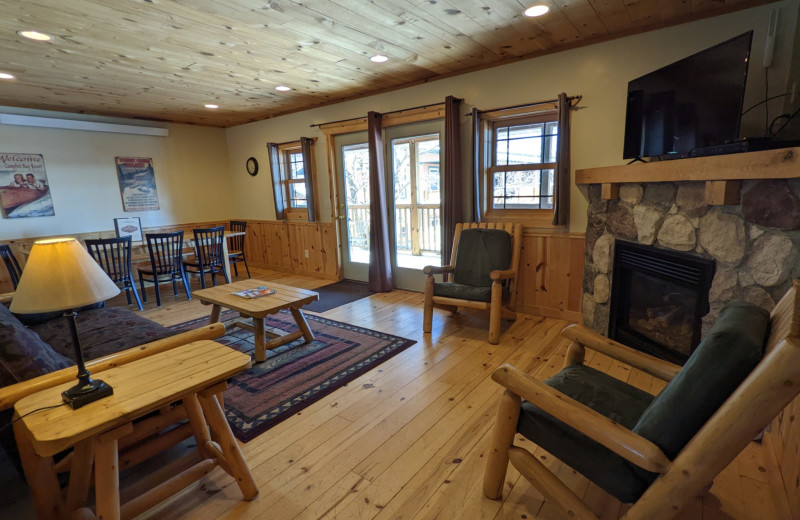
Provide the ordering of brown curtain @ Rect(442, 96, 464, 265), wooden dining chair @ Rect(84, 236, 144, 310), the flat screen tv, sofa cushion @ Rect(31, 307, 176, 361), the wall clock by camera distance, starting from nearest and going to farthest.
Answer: the flat screen tv, sofa cushion @ Rect(31, 307, 176, 361), brown curtain @ Rect(442, 96, 464, 265), wooden dining chair @ Rect(84, 236, 144, 310), the wall clock

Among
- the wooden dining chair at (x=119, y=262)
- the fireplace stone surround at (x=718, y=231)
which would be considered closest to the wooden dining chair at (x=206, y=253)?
the wooden dining chair at (x=119, y=262)

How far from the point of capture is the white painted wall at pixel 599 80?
238cm

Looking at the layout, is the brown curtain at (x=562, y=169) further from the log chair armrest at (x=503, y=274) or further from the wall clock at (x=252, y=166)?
the wall clock at (x=252, y=166)

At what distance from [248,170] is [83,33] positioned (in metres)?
3.61

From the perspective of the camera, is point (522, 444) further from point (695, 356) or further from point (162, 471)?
point (162, 471)

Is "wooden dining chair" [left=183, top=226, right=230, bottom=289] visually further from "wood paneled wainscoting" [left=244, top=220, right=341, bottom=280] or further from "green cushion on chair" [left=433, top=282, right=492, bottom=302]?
"green cushion on chair" [left=433, top=282, right=492, bottom=302]

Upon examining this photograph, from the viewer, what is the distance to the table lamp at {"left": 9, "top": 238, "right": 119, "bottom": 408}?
112 cm

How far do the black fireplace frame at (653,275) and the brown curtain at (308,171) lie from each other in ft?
12.5

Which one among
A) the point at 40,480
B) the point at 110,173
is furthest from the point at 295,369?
the point at 110,173

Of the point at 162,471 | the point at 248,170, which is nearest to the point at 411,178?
the point at 248,170

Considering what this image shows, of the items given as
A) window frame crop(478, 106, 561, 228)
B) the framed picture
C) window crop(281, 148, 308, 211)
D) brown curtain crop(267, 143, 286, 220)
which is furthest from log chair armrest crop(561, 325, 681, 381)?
the framed picture

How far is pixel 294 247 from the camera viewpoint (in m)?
5.69

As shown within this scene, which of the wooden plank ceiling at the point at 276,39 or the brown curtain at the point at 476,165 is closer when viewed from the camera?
the wooden plank ceiling at the point at 276,39

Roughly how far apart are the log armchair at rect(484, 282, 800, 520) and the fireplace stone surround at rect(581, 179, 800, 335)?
2.50 ft
